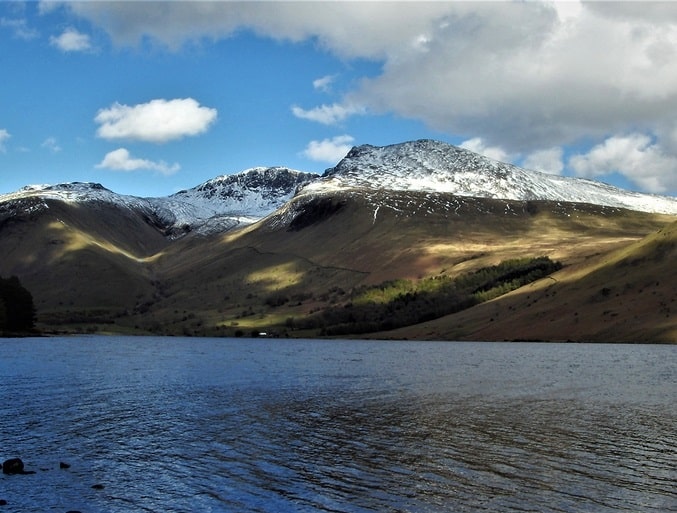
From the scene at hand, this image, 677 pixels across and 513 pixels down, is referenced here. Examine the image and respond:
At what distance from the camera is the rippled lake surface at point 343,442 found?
34000mm

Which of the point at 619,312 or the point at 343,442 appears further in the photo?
the point at 619,312

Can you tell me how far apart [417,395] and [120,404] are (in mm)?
29834

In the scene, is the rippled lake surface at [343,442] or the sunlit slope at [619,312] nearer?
the rippled lake surface at [343,442]

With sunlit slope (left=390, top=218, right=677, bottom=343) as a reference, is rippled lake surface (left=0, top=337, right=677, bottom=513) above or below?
below

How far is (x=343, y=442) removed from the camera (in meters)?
47.7

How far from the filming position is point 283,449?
149ft

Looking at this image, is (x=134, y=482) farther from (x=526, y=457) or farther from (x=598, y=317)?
(x=598, y=317)

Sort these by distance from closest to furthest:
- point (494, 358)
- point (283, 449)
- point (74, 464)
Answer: point (74, 464) → point (283, 449) → point (494, 358)

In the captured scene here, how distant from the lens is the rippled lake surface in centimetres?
3400

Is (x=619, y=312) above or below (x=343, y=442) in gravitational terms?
above

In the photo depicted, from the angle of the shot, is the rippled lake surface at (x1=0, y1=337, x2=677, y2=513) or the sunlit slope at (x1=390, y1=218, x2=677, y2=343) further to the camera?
the sunlit slope at (x1=390, y1=218, x2=677, y2=343)

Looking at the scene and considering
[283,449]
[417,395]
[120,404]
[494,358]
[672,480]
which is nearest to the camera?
[672,480]

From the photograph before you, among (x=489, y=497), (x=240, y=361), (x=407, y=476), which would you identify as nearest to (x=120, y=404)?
(x=407, y=476)

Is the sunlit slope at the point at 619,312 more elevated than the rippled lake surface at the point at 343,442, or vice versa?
the sunlit slope at the point at 619,312
